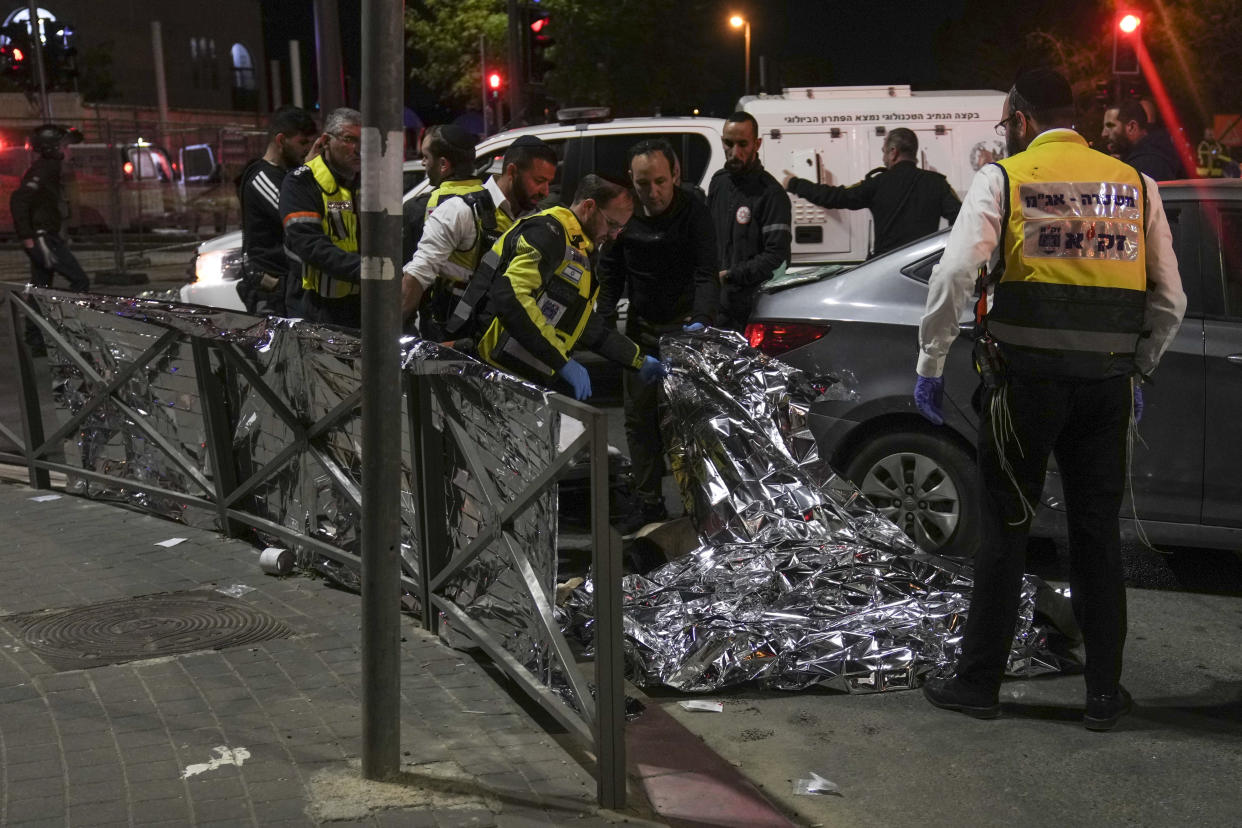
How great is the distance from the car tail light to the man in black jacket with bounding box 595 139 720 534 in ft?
1.54

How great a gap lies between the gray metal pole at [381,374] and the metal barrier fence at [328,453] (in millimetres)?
117

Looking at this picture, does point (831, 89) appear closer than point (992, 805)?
No

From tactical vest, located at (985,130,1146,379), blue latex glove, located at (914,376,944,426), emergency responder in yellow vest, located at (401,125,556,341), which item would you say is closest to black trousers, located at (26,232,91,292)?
emergency responder in yellow vest, located at (401,125,556,341)

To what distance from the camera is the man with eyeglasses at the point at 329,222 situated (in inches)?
256

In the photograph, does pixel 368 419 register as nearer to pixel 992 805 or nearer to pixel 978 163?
pixel 992 805

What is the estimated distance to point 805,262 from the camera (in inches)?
436

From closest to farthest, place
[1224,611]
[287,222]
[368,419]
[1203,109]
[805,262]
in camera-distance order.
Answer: [368,419] → [1224,611] → [287,222] → [805,262] → [1203,109]

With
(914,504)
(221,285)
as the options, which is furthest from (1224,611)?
(221,285)

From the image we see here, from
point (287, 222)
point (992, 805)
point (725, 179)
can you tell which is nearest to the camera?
point (992, 805)

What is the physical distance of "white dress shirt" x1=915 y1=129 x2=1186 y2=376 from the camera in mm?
4176

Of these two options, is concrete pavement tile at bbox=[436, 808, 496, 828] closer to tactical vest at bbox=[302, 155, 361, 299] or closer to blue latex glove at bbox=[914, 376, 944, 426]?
blue latex glove at bbox=[914, 376, 944, 426]

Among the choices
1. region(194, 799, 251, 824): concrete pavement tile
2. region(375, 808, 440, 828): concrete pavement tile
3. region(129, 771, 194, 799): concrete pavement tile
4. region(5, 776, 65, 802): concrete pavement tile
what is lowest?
region(375, 808, 440, 828): concrete pavement tile

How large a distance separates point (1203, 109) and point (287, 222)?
137 feet

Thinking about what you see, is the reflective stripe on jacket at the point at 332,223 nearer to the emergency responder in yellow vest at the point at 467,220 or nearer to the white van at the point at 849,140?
the emergency responder in yellow vest at the point at 467,220
